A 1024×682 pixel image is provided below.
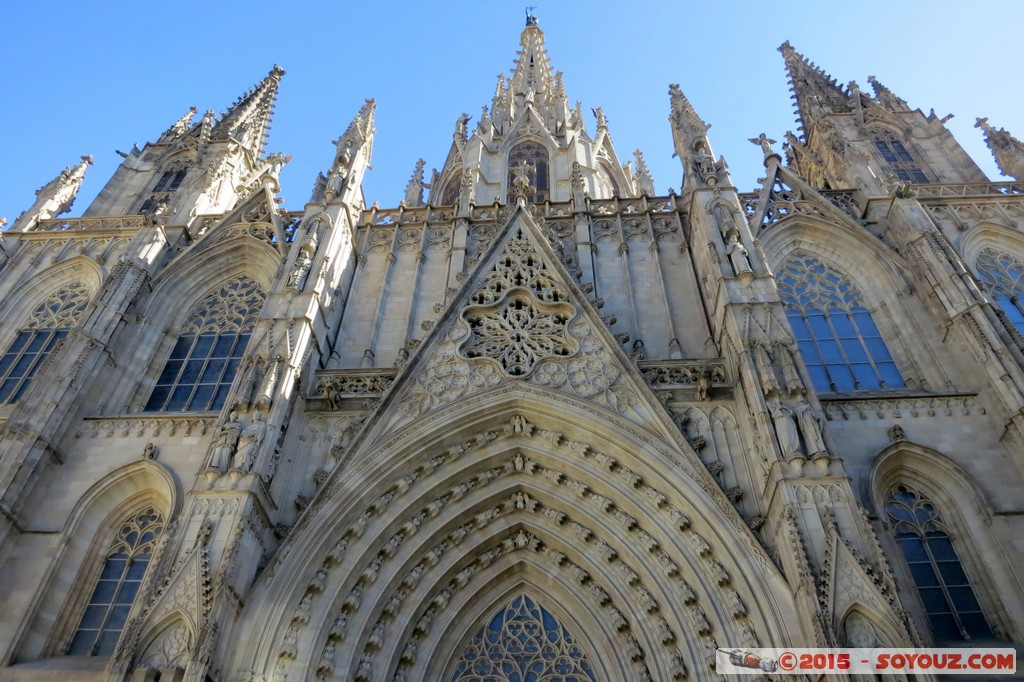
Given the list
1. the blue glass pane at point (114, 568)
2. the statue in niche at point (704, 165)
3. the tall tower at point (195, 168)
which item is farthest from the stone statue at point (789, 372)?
the tall tower at point (195, 168)

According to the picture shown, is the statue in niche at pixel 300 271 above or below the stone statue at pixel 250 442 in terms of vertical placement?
above

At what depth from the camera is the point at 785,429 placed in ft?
35.5

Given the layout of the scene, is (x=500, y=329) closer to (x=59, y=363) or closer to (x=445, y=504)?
(x=445, y=504)

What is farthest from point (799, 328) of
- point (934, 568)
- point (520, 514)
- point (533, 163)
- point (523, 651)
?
point (533, 163)

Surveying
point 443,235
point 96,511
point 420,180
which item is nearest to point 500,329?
point 443,235

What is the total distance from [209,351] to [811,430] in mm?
12380

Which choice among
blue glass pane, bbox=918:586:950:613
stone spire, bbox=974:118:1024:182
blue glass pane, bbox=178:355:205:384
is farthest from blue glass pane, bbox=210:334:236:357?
stone spire, bbox=974:118:1024:182

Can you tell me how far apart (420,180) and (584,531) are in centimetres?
1962

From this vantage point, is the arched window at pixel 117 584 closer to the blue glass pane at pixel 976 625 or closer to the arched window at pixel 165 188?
the arched window at pixel 165 188

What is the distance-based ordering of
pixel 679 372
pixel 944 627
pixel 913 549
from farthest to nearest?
pixel 679 372 < pixel 913 549 < pixel 944 627

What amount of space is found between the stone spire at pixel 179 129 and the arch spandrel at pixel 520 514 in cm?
1961

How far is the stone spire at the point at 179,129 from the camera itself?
2620 centimetres

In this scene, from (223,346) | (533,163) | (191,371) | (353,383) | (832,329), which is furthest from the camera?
(533,163)

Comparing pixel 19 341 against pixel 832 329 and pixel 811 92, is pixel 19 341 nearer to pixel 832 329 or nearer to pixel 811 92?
pixel 832 329
